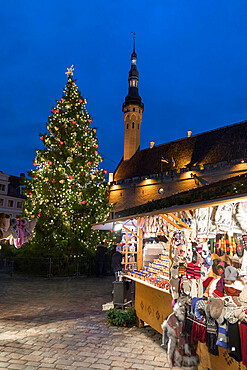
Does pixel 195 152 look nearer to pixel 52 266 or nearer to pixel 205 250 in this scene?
pixel 52 266

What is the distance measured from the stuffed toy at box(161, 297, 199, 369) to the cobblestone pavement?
0.57 metres

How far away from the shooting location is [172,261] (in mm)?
5199

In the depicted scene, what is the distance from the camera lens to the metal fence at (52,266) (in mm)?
14773

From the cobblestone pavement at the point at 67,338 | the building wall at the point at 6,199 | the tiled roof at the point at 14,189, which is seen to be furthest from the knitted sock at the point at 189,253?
the tiled roof at the point at 14,189

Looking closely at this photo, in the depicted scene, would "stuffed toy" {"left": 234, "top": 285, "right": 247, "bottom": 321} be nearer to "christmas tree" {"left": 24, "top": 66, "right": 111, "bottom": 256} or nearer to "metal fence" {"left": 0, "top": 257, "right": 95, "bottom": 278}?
"metal fence" {"left": 0, "top": 257, "right": 95, "bottom": 278}

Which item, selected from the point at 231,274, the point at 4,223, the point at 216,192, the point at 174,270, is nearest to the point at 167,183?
the point at 4,223

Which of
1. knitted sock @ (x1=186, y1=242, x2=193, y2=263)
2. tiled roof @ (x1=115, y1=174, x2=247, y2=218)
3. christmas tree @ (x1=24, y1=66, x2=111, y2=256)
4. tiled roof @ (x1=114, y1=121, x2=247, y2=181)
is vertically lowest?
knitted sock @ (x1=186, y1=242, x2=193, y2=263)

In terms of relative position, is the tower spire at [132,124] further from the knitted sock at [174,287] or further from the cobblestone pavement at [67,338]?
the knitted sock at [174,287]

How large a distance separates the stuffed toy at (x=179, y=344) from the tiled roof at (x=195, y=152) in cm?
2282

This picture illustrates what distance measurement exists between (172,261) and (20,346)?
10.9ft

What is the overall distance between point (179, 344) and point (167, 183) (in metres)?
25.7

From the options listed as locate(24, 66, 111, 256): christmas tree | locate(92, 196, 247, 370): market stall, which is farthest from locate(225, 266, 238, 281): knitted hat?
locate(24, 66, 111, 256): christmas tree

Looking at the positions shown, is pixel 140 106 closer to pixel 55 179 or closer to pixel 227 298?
pixel 55 179

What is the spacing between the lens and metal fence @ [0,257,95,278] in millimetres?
14773
